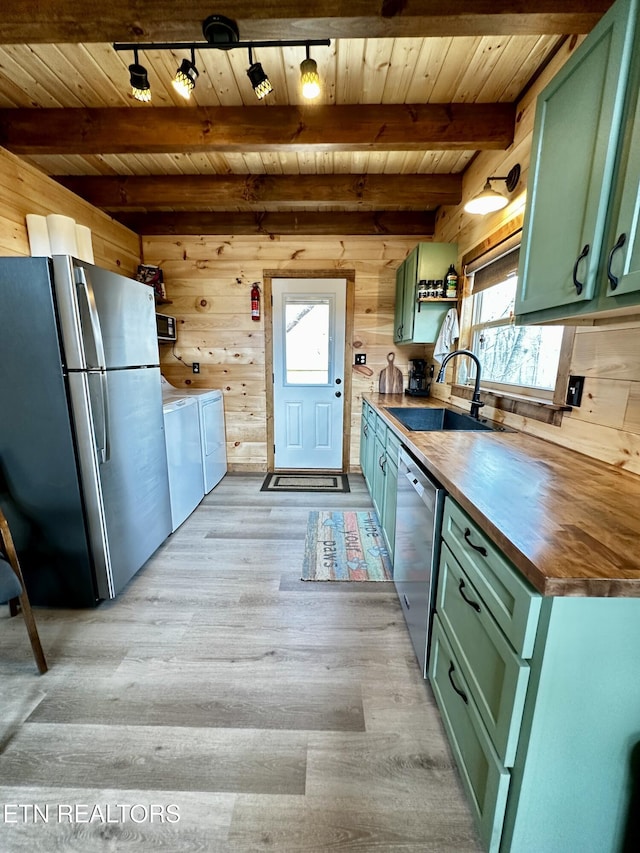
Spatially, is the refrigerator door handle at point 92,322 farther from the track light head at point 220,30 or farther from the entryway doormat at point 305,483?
the entryway doormat at point 305,483

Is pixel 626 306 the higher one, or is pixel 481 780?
pixel 626 306

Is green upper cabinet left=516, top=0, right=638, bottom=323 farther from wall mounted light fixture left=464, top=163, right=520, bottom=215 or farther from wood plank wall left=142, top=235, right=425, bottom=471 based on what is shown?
wood plank wall left=142, top=235, right=425, bottom=471

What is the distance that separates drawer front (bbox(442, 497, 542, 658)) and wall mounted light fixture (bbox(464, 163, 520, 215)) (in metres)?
1.73

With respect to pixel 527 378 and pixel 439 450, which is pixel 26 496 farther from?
pixel 527 378

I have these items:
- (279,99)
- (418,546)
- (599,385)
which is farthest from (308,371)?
(599,385)

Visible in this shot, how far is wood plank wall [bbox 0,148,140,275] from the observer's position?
2.13 m

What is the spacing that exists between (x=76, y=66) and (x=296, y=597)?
307 cm

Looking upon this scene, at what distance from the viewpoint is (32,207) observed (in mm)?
2318

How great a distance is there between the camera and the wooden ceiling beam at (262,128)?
1999mm

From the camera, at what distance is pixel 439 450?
1448 millimetres

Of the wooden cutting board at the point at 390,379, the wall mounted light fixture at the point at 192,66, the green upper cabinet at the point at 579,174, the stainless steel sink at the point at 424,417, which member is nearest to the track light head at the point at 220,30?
the wall mounted light fixture at the point at 192,66

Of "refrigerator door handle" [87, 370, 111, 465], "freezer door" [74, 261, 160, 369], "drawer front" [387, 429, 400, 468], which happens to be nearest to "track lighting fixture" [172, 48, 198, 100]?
"freezer door" [74, 261, 160, 369]

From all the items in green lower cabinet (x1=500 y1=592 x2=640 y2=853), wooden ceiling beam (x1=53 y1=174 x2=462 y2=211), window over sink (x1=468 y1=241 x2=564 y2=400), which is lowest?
green lower cabinet (x1=500 y1=592 x2=640 y2=853)

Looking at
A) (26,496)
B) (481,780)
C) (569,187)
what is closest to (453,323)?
(569,187)
